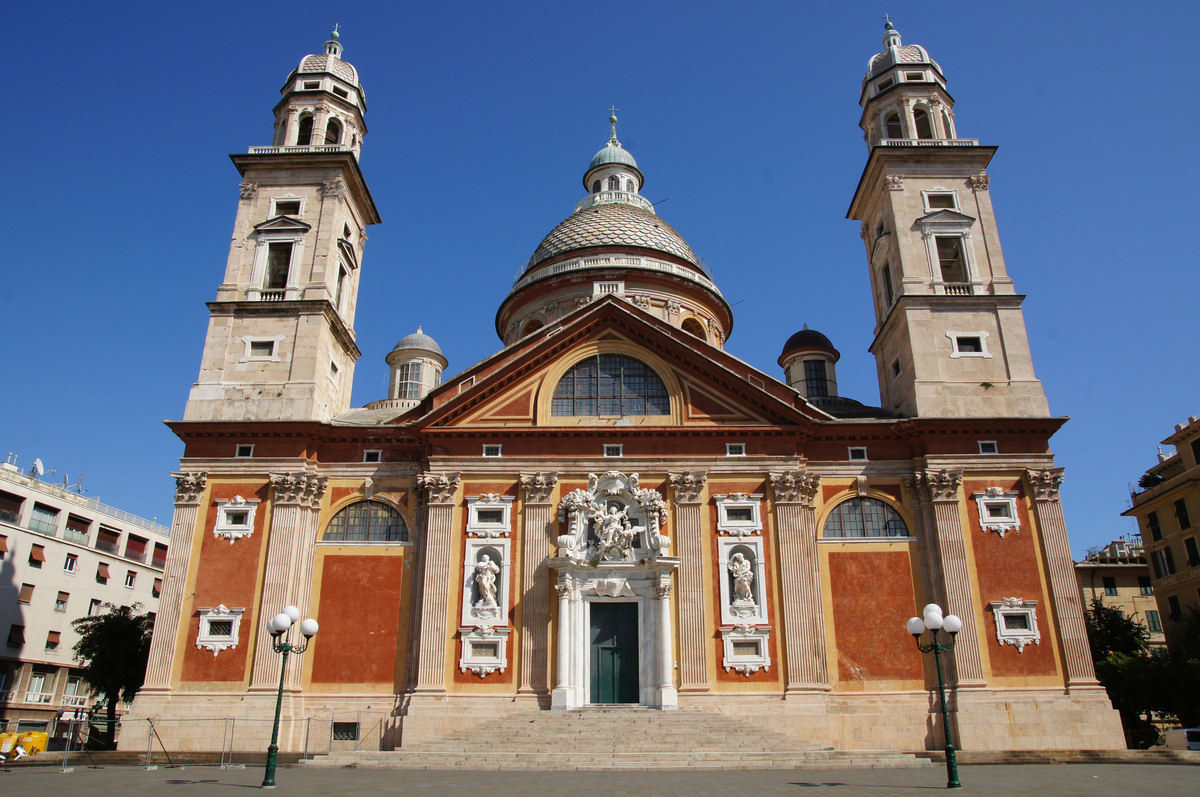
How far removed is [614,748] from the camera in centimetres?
2106

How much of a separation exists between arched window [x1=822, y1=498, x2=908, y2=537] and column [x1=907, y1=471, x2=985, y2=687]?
107 cm

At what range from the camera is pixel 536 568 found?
84.7ft

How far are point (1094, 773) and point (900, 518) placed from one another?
955 centimetres

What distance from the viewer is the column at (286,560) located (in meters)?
24.9

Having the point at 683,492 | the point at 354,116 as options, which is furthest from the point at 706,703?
the point at 354,116

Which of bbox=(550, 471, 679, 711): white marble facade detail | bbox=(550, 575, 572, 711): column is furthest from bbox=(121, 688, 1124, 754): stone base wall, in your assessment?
bbox=(550, 471, 679, 711): white marble facade detail

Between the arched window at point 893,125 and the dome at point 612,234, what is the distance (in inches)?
395

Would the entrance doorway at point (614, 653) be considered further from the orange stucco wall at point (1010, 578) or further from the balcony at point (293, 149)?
the balcony at point (293, 149)

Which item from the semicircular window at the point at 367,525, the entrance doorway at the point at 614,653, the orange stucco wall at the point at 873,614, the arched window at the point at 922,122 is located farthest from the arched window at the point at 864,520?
the arched window at the point at 922,122

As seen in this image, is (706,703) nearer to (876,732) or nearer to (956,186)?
(876,732)

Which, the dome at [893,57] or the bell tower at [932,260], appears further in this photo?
the dome at [893,57]

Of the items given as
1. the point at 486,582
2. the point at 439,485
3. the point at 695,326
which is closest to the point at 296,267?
the point at 439,485

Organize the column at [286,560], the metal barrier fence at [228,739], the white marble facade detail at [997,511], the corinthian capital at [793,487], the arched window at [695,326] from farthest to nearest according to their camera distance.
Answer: the arched window at [695,326] < the corinthian capital at [793,487] < the white marble facade detail at [997,511] < the column at [286,560] < the metal barrier fence at [228,739]

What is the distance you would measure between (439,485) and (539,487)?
3.10 meters
